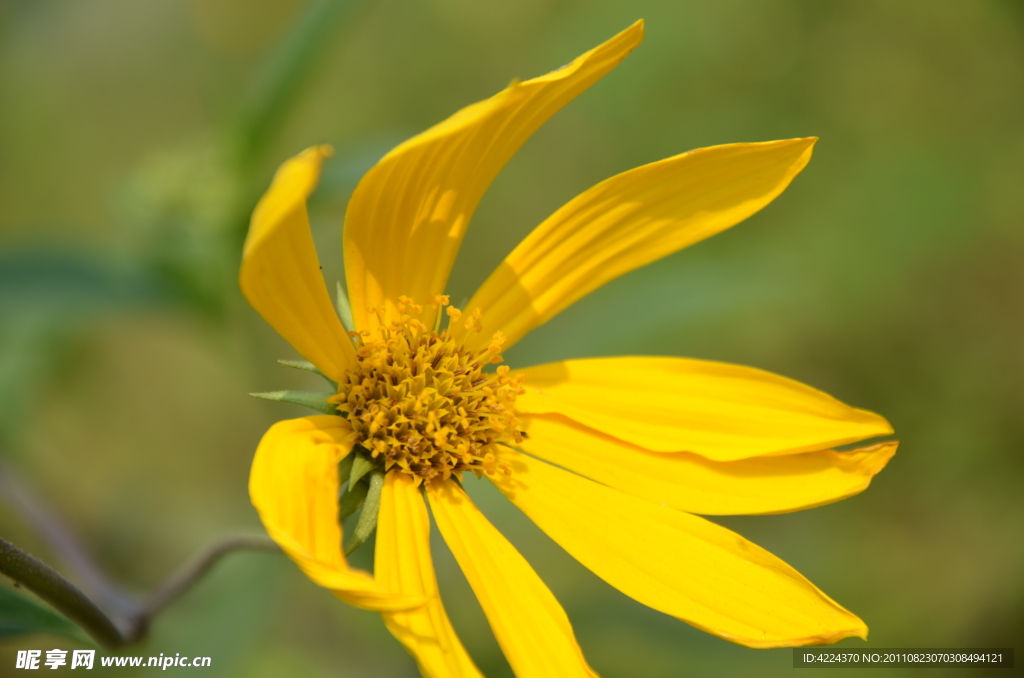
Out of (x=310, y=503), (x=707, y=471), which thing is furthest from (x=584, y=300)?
(x=310, y=503)

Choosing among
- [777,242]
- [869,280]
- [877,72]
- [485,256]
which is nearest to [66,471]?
[485,256]

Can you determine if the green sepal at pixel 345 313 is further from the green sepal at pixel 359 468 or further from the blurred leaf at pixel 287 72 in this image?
the blurred leaf at pixel 287 72

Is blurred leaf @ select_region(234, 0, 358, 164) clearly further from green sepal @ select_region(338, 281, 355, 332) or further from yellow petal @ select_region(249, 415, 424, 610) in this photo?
yellow petal @ select_region(249, 415, 424, 610)

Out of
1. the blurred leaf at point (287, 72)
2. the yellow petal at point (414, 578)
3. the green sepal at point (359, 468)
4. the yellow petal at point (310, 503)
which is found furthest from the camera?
the blurred leaf at point (287, 72)

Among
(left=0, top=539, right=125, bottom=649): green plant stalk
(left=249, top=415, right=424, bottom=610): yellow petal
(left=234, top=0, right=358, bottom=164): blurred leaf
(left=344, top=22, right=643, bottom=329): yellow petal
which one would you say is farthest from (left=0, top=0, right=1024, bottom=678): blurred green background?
(left=249, top=415, right=424, bottom=610): yellow petal

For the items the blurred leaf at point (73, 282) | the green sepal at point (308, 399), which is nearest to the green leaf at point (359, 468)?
the green sepal at point (308, 399)

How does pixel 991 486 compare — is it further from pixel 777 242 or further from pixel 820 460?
pixel 820 460

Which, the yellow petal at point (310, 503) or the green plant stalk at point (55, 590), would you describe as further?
the green plant stalk at point (55, 590)
